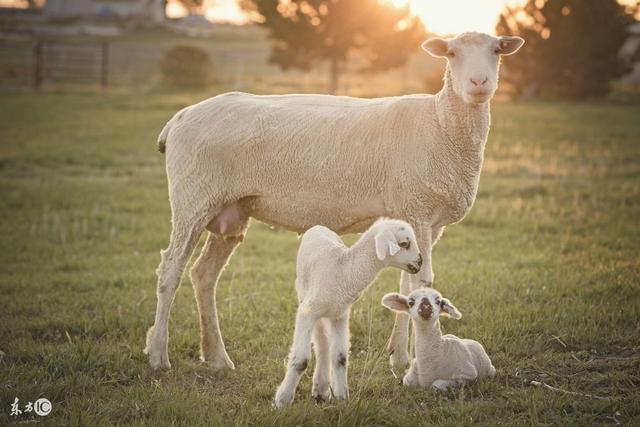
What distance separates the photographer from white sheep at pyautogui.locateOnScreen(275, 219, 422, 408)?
4371mm

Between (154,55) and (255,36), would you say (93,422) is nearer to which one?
(154,55)

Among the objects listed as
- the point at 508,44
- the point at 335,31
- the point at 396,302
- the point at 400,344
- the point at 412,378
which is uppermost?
the point at 508,44

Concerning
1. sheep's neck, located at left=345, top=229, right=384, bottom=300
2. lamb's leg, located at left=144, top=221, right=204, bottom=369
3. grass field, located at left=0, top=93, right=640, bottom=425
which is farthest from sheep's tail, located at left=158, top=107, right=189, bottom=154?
sheep's neck, located at left=345, top=229, right=384, bottom=300

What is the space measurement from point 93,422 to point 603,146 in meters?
16.8

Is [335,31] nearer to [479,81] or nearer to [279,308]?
[279,308]

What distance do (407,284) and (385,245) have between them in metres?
1.32

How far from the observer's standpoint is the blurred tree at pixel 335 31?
3294cm

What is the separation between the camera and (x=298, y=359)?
14.5 ft

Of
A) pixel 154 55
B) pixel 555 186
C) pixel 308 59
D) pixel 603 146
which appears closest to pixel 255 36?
pixel 154 55

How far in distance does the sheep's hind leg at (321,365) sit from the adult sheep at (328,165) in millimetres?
891

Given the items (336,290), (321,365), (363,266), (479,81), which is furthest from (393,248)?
(479,81)

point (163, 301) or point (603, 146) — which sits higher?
point (163, 301)

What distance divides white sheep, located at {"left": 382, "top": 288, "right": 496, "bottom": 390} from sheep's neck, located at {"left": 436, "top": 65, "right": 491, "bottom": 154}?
4.09 feet

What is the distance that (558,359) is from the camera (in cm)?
549
